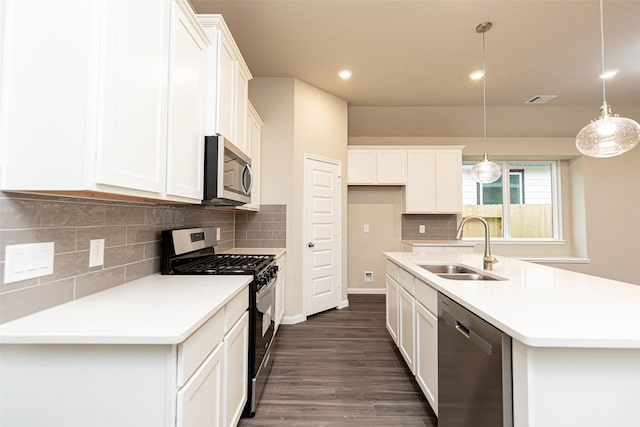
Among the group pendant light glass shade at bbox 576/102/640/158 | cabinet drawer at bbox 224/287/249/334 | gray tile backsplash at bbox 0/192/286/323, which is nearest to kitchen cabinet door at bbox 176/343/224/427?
cabinet drawer at bbox 224/287/249/334

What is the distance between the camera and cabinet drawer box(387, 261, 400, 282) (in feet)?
8.46

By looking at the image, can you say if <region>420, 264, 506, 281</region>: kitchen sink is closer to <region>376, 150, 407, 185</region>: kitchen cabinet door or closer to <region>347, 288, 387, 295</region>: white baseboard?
<region>376, 150, 407, 185</region>: kitchen cabinet door

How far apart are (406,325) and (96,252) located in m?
2.05

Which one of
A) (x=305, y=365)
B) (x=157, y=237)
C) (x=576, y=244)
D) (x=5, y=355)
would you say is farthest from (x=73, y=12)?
(x=576, y=244)

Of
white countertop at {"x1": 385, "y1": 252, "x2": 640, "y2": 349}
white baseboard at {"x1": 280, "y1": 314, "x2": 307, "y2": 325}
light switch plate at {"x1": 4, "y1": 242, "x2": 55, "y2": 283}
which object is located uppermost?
light switch plate at {"x1": 4, "y1": 242, "x2": 55, "y2": 283}

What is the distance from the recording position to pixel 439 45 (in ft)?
9.50

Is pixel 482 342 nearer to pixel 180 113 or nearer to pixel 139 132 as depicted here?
Answer: pixel 139 132

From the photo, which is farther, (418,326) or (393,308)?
(393,308)

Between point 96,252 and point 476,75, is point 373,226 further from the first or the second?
point 96,252

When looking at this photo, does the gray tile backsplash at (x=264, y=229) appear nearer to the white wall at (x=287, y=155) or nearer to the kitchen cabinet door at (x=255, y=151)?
the white wall at (x=287, y=155)

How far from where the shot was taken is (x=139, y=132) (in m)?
1.14

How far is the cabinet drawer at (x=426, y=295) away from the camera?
168 centimetres

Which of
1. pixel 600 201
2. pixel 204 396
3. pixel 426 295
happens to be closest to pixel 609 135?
pixel 426 295

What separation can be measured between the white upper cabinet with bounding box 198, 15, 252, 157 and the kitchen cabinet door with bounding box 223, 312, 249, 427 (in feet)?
3.84
